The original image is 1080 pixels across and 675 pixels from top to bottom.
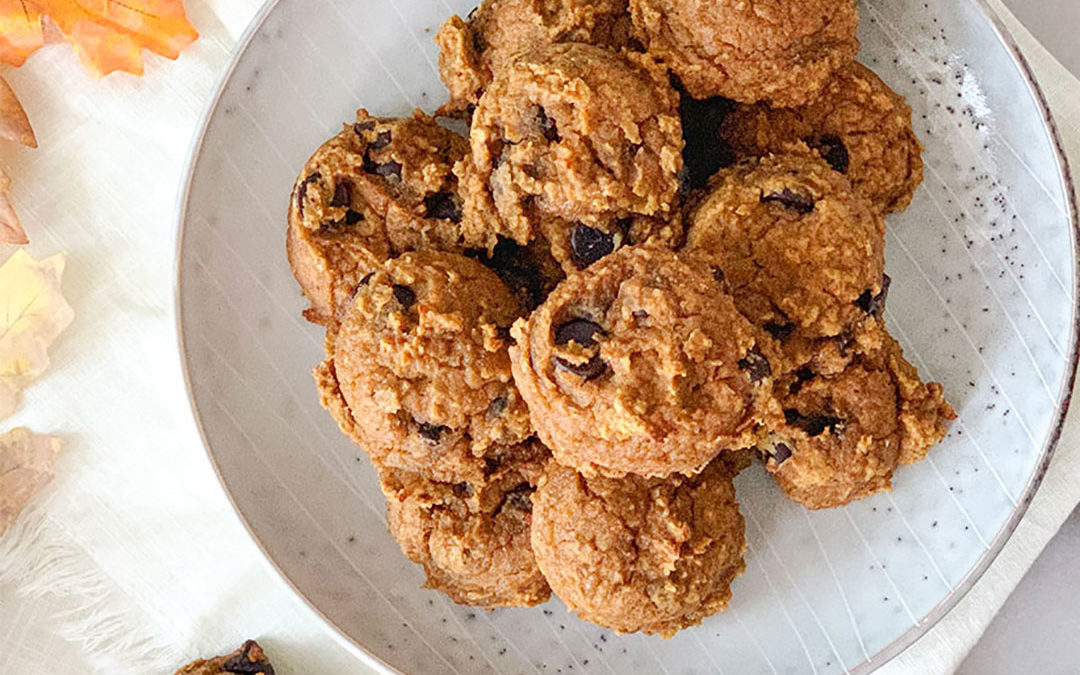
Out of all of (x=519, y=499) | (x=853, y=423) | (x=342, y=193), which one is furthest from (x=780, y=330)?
(x=342, y=193)

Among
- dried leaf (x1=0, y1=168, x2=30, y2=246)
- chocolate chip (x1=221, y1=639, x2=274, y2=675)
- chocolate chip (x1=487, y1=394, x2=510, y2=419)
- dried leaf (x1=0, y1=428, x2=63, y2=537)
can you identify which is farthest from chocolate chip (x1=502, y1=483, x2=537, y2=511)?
dried leaf (x1=0, y1=168, x2=30, y2=246)

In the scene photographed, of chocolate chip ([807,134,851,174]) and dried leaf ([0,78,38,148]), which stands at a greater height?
chocolate chip ([807,134,851,174])

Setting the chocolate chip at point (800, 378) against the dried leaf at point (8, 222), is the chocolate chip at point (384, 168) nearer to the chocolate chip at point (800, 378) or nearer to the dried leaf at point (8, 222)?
the chocolate chip at point (800, 378)

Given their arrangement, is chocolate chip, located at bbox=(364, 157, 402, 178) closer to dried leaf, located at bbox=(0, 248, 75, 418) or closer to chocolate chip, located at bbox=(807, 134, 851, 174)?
chocolate chip, located at bbox=(807, 134, 851, 174)

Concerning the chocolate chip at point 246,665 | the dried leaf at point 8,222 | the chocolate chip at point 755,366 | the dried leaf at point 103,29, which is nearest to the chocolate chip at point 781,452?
the chocolate chip at point 755,366

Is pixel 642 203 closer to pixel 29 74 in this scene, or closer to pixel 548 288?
pixel 548 288

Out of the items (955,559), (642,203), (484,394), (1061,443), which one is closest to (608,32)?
(642,203)
